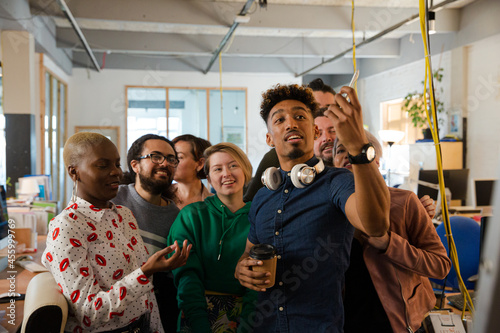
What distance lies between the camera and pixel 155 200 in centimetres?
233

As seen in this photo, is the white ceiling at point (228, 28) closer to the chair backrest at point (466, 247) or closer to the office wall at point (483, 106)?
the office wall at point (483, 106)

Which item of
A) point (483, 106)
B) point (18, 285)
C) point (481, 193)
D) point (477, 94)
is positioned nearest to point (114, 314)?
point (18, 285)

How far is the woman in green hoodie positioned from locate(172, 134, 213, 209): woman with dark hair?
0.75 m

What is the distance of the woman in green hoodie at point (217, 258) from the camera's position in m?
1.80

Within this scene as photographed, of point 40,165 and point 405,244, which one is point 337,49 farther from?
point 405,244

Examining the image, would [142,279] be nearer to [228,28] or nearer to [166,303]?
[166,303]

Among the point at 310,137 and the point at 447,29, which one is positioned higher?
the point at 447,29

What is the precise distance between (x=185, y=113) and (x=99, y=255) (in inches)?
385

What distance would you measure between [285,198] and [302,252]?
0.22 metres

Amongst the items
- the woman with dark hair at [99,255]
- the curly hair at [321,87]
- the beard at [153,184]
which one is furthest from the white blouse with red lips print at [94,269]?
the curly hair at [321,87]

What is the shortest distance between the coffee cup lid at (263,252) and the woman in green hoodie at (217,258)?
428mm

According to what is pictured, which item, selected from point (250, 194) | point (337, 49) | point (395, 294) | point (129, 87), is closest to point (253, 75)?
point (337, 49)

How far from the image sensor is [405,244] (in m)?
1.50

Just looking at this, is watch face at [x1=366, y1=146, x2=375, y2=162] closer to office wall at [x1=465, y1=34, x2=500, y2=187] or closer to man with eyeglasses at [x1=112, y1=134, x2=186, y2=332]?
man with eyeglasses at [x1=112, y1=134, x2=186, y2=332]
